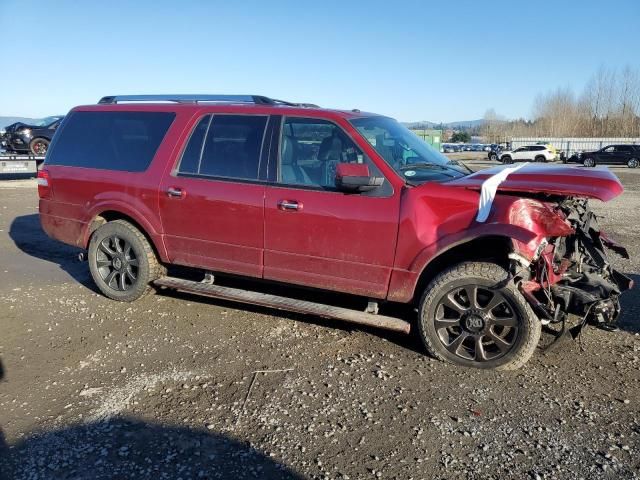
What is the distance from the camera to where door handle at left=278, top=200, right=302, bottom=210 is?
421 cm

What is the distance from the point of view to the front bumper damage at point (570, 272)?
12.2 ft

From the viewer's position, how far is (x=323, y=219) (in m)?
4.13

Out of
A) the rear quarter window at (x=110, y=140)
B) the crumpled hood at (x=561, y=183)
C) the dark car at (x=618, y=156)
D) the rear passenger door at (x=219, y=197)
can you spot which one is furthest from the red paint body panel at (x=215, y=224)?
the dark car at (x=618, y=156)

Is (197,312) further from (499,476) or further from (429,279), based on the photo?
(499,476)

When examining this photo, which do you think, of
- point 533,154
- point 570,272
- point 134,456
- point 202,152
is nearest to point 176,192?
point 202,152

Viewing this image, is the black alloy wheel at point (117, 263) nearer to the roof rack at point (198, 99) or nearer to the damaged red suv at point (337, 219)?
the damaged red suv at point (337, 219)

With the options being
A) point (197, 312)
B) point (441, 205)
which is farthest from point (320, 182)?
point (197, 312)

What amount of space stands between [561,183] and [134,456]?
3359 mm

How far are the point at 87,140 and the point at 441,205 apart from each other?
12.7 ft

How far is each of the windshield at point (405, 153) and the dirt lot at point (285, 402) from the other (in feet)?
4.78

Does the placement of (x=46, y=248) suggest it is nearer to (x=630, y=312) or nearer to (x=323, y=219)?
(x=323, y=219)

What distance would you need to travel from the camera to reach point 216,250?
4.71 metres

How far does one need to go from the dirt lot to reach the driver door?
2.08 ft

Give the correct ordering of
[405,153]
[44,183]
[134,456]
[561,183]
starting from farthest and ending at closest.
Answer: [44,183] < [405,153] < [561,183] < [134,456]
